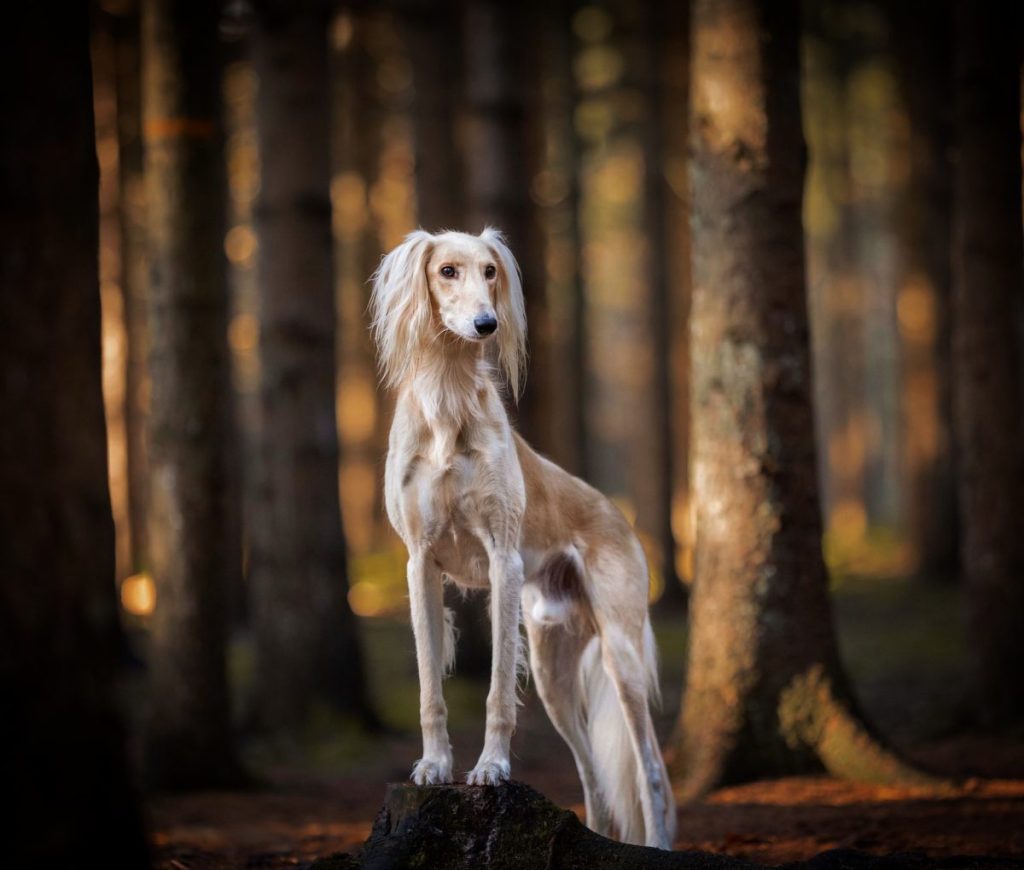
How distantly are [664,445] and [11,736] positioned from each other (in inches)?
611

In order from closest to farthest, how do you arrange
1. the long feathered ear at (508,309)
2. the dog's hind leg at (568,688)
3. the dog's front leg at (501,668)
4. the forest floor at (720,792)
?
the dog's front leg at (501,668)
the long feathered ear at (508,309)
the dog's hind leg at (568,688)
the forest floor at (720,792)

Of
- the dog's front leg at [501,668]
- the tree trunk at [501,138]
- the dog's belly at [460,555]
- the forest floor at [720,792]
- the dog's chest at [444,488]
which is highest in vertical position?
the tree trunk at [501,138]

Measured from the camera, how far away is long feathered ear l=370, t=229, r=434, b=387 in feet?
16.0

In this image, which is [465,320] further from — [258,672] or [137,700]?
[137,700]

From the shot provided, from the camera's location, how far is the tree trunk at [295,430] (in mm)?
10453

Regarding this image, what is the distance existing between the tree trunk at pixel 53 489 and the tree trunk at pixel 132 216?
13.5 meters

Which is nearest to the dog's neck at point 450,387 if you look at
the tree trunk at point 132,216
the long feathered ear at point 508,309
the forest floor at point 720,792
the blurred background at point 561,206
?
the long feathered ear at point 508,309

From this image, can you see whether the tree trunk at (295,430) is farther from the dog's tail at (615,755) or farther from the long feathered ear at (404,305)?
the long feathered ear at (404,305)

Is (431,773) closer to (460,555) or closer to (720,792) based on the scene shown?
(460,555)

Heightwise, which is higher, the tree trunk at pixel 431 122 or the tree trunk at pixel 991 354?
the tree trunk at pixel 431 122

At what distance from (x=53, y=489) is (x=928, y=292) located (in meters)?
16.6

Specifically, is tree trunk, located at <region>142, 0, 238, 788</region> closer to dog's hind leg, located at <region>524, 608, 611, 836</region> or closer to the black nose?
dog's hind leg, located at <region>524, 608, 611, 836</region>

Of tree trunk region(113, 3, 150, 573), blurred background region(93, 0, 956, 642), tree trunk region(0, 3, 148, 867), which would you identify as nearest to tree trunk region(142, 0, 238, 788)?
blurred background region(93, 0, 956, 642)

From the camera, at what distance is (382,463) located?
1039 cm
